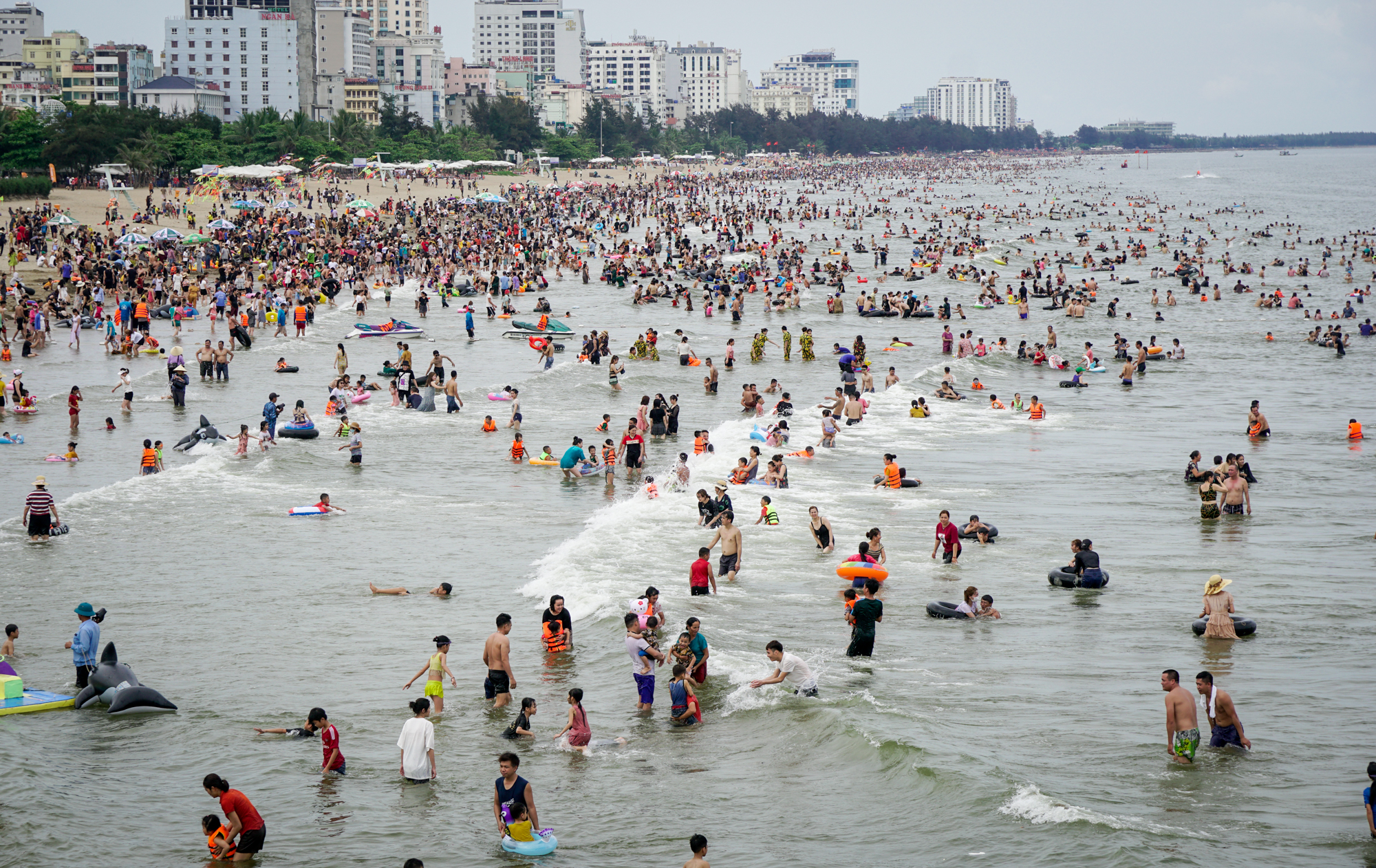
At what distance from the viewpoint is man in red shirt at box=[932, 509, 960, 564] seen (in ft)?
58.4

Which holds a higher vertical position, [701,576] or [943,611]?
[701,576]

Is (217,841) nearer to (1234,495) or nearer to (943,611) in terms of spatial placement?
(943,611)

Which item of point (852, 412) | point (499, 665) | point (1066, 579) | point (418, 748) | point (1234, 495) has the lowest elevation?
point (418, 748)

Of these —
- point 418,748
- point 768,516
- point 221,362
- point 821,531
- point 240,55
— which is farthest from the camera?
point 240,55

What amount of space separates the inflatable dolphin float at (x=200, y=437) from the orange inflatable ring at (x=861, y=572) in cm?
1488

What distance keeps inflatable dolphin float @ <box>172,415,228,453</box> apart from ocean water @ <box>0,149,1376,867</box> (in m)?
0.33

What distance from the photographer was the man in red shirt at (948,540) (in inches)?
701

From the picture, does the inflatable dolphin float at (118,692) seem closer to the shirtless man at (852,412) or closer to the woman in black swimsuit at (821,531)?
the woman in black swimsuit at (821,531)

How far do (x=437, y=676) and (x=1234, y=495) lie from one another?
46.0 feet

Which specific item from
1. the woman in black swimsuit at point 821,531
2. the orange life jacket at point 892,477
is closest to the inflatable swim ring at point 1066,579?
the woman in black swimsuit at point 821,531

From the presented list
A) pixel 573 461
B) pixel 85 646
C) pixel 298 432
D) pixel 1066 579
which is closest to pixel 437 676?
pixel 85 646

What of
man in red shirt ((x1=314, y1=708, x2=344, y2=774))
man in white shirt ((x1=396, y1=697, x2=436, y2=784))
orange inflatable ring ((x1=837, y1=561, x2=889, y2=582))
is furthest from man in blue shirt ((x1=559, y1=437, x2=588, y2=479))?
man in white shirt ((x1=396, y1=697, x2=436, y2=784))

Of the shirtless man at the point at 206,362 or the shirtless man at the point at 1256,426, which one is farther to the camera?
the shirtless man at the point at 206,362

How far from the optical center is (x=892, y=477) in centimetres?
2238
